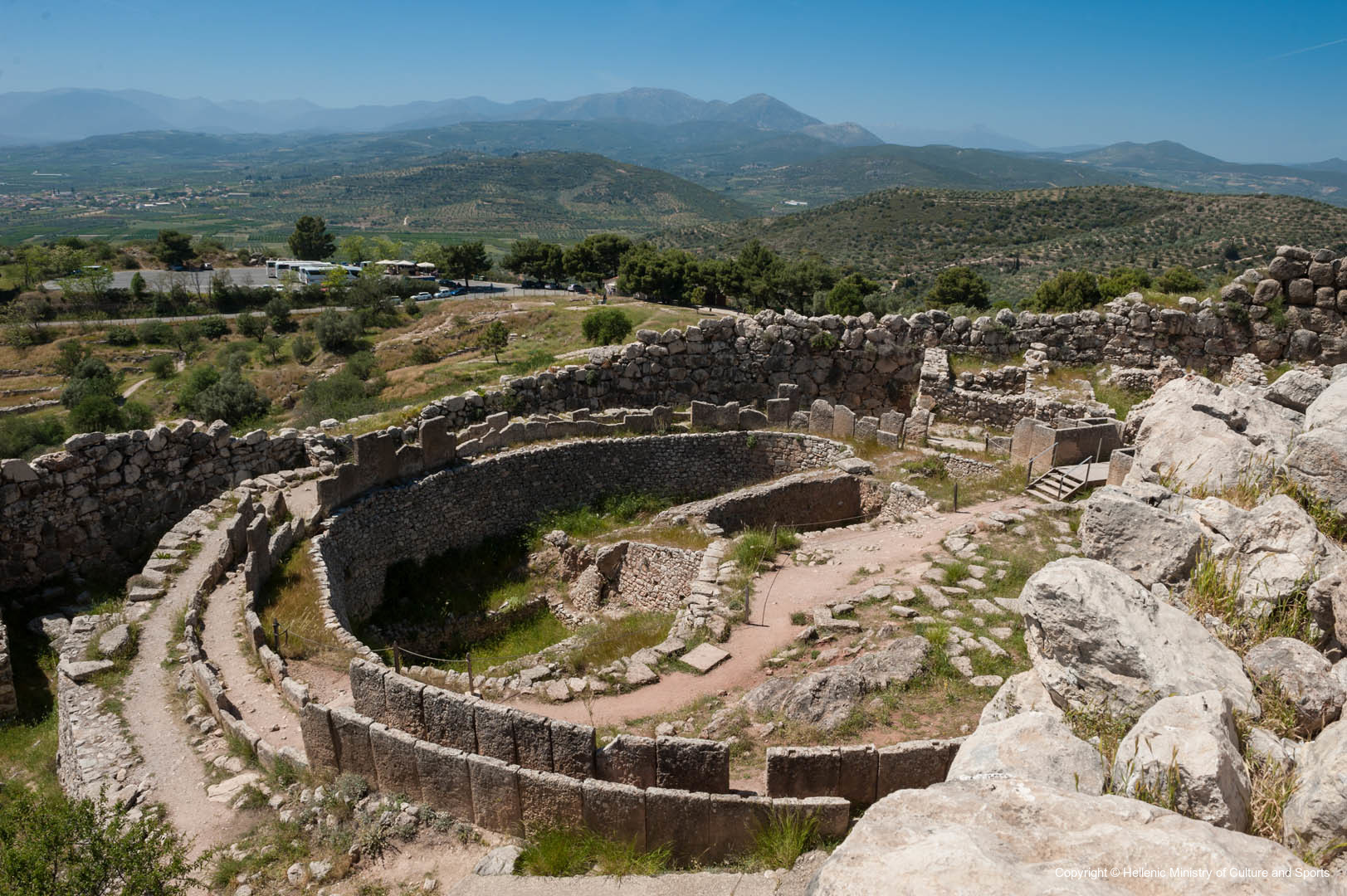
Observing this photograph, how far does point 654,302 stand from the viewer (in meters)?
66.3

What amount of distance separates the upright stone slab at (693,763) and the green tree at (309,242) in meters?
129

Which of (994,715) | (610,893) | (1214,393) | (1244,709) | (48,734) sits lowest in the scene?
(48,734)

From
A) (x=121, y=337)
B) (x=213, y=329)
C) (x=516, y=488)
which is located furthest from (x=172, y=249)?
(x=516, y=488)

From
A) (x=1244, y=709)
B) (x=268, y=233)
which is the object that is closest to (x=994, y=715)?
(x=1244, y=709)

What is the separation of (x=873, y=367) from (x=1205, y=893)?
67.2 feet

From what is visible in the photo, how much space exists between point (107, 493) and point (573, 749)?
1196 cm

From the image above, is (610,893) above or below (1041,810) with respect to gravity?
below

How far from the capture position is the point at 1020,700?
7.64m

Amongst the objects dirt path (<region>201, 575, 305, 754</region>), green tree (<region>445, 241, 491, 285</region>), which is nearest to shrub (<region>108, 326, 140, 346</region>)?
green tree (<region>445, 241, 491, 285</region>)

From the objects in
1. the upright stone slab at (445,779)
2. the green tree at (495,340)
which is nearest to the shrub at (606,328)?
the green tree at (495,340)

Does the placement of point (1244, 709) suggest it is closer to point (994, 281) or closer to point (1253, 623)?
point (1253, 623)

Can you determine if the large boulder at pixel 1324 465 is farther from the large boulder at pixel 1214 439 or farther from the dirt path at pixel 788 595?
the dirt path at pixel 788 595

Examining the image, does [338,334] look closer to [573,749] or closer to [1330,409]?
[573,749]

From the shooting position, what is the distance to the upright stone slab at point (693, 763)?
8.12 metres
